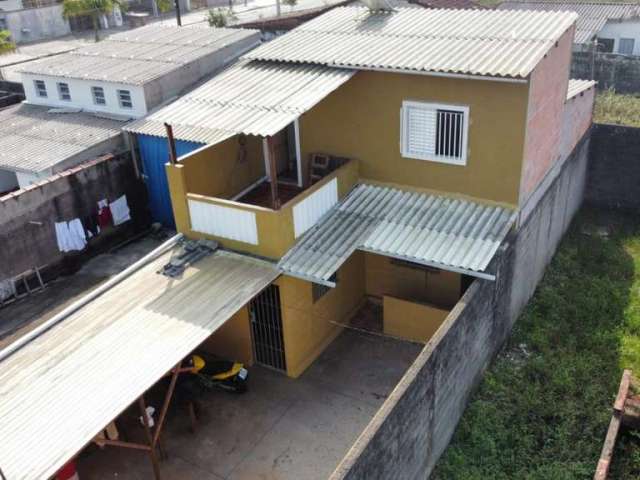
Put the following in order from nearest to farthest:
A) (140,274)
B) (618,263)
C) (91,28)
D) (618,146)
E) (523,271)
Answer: (140,274) < (523,271) < (618,263) < (618,146) < (91,28)

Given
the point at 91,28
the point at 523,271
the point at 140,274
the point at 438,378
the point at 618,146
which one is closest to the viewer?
the point at 438,378

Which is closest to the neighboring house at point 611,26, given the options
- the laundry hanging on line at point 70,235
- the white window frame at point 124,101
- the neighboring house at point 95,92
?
the neighboring house at point 95,92

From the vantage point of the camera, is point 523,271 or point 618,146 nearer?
point 523,271

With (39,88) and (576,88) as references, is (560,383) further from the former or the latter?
(39,88)

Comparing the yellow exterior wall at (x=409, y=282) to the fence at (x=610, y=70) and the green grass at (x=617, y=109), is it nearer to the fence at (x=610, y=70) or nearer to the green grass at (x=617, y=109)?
the green grass at (x=617, y=109)

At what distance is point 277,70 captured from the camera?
1253 cm

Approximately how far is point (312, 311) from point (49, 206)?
820 cm

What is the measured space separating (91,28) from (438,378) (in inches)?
1856

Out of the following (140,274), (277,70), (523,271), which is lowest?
(523,271)


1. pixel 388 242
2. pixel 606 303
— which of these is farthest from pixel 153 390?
pixel 606 303

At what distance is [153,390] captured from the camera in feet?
39.7

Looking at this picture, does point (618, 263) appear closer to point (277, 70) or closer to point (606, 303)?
point (606, 303)

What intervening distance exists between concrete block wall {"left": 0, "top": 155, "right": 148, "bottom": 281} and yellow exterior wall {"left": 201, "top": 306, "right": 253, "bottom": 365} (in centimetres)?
602

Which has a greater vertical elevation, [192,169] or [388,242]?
[192,169]
